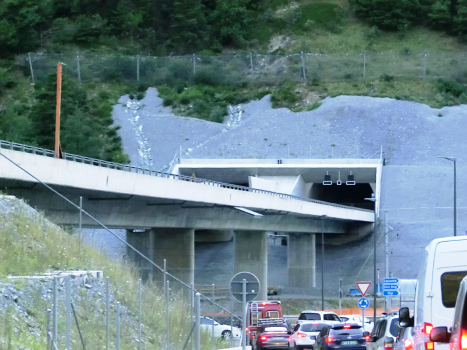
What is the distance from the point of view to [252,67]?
403 feet

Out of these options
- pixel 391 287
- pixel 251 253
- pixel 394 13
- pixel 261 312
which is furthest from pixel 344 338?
pixel 394 13

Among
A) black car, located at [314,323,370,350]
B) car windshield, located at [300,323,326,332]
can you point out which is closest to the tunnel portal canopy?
car windshield, located at [300,323,326,332]

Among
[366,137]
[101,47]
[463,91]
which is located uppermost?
[101,47]

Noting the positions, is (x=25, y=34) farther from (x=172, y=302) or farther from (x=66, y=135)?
Result: (x=172, y=302)

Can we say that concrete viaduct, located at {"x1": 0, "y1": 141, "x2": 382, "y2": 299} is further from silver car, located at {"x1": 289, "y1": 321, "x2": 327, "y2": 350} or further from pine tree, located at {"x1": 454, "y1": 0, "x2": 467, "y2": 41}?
pine tree, located at {"x1": 454, "y1": 0, "x2": 467, "y2": 41}

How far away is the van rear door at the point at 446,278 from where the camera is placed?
571 inches

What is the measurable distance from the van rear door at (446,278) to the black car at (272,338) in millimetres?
20694

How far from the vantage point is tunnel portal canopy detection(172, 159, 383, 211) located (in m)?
84.2

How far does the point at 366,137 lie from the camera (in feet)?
321

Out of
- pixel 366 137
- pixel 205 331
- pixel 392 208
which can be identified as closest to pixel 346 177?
pixel 392 208

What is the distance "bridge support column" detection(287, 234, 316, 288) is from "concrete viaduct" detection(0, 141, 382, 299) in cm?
7

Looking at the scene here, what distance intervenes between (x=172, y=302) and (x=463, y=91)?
93.4m

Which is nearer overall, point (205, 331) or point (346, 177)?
point (205, 331)

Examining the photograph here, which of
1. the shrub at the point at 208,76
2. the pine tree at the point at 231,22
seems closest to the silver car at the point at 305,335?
the shrub at the point at 208,76
